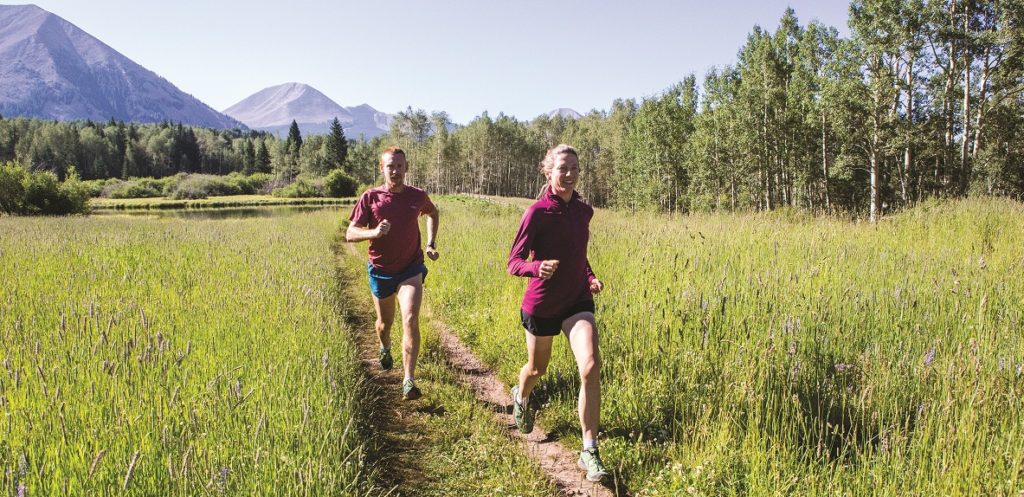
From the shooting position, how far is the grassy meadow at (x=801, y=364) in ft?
8.75

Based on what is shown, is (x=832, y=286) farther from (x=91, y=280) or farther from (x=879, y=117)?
(x=879, y=117)

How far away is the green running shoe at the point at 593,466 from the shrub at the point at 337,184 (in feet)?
288

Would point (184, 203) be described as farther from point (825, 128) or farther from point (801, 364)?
point (801, 364)

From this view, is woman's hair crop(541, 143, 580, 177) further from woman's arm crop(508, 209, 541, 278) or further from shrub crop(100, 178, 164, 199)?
shrub crop(100, 178, 164, 199)

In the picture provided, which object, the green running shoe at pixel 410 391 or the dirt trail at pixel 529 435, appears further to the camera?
the green running shoe at pixel 410 391

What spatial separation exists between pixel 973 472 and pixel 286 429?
12.1 ft

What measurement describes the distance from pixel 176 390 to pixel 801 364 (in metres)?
4.14

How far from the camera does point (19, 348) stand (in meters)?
3.69

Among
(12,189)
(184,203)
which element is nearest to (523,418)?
(12,189)

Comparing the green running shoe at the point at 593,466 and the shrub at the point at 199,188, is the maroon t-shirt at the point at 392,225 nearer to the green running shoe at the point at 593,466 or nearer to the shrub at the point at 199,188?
the green running shoe at the point at 593,466

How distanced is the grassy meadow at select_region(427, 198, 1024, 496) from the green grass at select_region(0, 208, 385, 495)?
82.1 inches

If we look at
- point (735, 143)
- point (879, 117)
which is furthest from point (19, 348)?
point (735, 143)

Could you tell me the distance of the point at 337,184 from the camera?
85.2 meters

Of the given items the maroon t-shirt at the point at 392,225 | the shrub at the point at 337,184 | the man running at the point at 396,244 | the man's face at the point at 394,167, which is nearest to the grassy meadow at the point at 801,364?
the man running at the point at 396,244
